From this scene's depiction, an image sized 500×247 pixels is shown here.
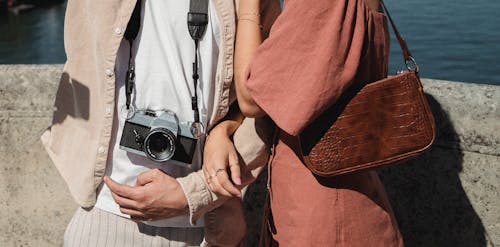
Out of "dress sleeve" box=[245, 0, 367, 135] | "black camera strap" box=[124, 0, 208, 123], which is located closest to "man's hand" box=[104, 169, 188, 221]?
"black camera strap" box=[124, 0, 208, 123]

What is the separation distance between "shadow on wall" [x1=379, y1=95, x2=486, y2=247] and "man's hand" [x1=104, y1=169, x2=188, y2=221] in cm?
109

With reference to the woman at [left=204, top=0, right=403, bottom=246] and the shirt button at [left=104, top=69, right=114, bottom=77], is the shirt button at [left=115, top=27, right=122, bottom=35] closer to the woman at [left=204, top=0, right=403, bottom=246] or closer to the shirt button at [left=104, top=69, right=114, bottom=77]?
the shirt button at [left=104, top=69, right=114, bottom=77]

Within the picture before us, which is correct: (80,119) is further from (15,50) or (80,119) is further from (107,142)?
(15,50)

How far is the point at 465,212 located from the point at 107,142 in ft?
4.68

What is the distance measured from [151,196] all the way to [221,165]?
0.20 m

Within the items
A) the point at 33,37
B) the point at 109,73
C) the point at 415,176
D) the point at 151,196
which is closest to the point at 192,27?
the point at 109,73

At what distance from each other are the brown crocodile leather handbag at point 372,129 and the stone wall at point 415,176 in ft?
2.56

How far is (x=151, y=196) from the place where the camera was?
1856 mm

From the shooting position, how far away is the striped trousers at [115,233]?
199 cm

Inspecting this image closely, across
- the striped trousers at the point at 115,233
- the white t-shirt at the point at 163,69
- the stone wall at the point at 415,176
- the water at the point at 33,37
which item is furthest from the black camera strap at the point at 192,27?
the water at the point at 33,37

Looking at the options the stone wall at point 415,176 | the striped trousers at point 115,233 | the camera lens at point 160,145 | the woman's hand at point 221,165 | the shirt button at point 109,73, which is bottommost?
the stone wall at point 415,176

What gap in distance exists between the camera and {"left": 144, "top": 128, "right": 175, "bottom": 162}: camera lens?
1.81 meters

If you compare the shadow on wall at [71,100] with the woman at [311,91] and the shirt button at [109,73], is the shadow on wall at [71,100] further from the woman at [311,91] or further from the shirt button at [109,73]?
the woman at [311,91]

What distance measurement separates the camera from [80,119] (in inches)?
77.9
